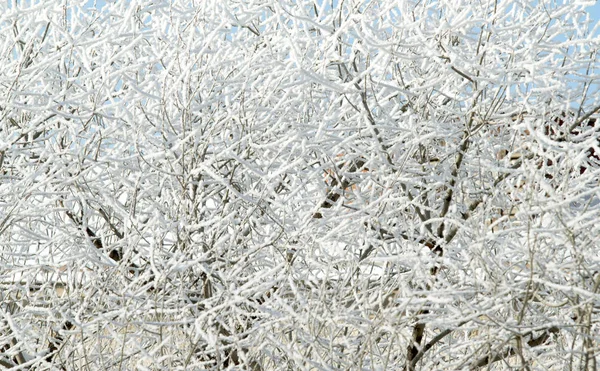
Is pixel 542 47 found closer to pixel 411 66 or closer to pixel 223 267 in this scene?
pixel 411 66

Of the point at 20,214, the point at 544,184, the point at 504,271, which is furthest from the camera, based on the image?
the point at 20,214

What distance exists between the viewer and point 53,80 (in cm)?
670

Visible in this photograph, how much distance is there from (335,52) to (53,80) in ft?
7.75

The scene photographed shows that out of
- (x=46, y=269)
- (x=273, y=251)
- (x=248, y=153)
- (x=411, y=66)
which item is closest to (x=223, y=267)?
(x=273, y=251)

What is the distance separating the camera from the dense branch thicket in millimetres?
4949

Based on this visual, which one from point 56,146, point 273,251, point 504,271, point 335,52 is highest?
point 56,146

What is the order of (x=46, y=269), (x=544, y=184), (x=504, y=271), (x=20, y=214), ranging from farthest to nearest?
(x=46, y=269) < (x=20, y=214) < (x=504, y=271) < (x=544, y=184)

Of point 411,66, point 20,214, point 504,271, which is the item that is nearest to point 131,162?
point 20,214

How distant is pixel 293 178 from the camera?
19.6 feet

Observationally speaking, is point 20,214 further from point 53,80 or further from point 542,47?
point 542,47

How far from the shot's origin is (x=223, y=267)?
580 centimetres

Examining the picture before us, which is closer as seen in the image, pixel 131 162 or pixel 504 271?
pixel 504 271

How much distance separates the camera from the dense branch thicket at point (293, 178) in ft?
Result: 16.2

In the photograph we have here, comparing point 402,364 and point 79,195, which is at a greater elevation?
point 79,195
